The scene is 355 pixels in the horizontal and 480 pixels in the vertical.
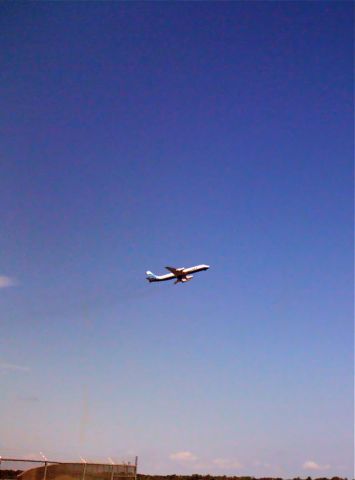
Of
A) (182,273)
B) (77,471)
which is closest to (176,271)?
(182,273)

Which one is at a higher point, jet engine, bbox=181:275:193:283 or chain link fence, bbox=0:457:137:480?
jet engine, bbox=181:275:193:283

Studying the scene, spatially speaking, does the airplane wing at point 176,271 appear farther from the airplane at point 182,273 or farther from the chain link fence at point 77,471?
the chain link fence at point 77,471

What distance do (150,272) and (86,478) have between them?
35109 millimetres

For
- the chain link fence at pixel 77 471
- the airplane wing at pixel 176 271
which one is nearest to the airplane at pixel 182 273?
the airplane wing at pixel 176 271

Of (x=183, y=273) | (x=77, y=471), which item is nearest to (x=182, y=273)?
(x=183, y=273)

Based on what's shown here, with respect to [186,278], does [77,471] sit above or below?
below

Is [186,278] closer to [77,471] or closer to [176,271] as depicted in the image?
[176,271]

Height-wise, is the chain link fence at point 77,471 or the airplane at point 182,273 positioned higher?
the airplane at point 182,273

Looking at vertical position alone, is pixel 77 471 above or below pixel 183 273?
below

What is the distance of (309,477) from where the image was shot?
49.4 m

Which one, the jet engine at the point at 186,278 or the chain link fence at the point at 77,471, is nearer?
the chain link fence at the point at 77,471

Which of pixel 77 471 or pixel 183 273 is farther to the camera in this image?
pixel 183 273

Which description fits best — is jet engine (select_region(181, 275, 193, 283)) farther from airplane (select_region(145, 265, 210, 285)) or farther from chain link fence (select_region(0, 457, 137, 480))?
chain link fence (select_region(0, 457, 137, 480))

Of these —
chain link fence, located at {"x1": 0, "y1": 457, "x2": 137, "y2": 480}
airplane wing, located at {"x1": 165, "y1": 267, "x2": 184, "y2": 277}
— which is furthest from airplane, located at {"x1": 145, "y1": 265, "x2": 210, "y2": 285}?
chain link fence, located at {"x1": 0, "y1": 457, "x2": 137, "y2": 480}
